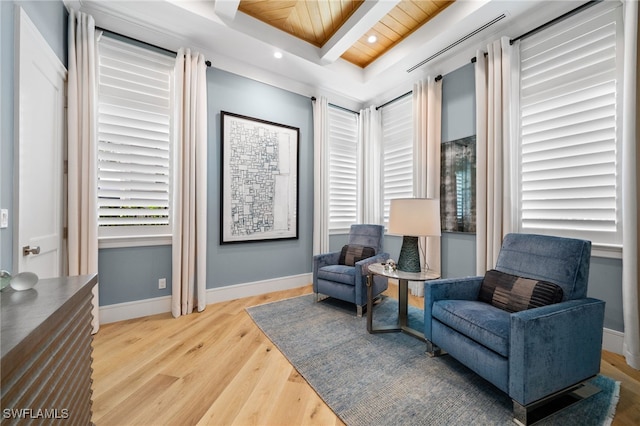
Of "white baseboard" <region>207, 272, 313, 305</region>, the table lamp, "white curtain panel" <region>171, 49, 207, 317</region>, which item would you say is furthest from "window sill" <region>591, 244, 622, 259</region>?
"white curtain panel" <region>171, 49, 207, 317</region>

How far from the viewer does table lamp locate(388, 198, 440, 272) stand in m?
2.26

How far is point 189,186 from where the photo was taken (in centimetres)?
288

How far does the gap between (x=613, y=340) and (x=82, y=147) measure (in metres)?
4.74

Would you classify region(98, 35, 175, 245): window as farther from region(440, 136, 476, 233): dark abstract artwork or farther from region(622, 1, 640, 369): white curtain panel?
region(622, 1, 640, 369): white curtain panel

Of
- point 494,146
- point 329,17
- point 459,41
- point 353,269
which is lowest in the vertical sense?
point 353,269

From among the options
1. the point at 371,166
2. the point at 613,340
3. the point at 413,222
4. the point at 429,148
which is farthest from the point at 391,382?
the point at 371,166

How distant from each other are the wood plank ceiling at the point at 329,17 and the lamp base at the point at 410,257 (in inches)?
92.9

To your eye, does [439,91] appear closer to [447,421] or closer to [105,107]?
[447,421]

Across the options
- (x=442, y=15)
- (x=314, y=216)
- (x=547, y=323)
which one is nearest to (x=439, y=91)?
(x=442, y=15)

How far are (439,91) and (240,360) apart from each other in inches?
142

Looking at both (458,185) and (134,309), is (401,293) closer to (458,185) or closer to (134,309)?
(458,185)

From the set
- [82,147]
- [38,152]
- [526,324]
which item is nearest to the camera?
[526,324]

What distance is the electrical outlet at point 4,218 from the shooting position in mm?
1409

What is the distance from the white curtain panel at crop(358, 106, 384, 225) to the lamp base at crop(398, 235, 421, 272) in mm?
1825
